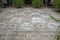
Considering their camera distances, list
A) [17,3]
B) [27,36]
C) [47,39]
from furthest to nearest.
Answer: [17,3], [27,36], [47,39]

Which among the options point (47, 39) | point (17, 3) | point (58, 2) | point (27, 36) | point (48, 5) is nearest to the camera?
point (47, 39)

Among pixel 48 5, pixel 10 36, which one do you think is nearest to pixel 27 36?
pixel 10 36

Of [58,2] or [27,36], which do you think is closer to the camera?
[27,36]

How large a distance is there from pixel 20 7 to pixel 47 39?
15.5 ft

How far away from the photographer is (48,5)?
7.71 m

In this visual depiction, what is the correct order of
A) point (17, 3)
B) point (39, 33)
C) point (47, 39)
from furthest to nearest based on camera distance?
point (17, 3)
point (39, 33)
point (47, 39)

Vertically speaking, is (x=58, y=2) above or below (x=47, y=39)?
above

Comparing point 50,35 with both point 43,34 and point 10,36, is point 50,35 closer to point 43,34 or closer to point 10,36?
point 43,34

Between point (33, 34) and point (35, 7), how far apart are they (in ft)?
14.0

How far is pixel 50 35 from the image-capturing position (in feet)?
9.98

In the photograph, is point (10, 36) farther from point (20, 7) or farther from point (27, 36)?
point (20, 7)

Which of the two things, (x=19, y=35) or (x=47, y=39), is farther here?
(x=19, y=35)

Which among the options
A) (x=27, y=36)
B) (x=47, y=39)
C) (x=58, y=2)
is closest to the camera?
(x=47, y=39)

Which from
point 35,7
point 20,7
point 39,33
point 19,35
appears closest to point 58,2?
point 35,7
